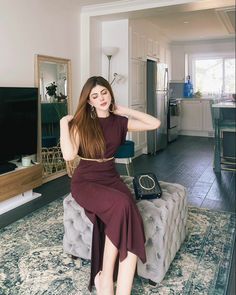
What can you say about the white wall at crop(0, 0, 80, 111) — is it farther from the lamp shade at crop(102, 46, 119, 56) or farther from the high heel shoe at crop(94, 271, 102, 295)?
the high heel shoe at crop(94, 271, 102, 295)

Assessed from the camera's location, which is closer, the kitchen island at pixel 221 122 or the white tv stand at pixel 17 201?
the white tv stand at pixel 17 201

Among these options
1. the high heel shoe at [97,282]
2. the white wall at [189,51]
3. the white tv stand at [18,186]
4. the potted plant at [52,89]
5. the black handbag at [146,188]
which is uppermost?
the white wall at [189,51]

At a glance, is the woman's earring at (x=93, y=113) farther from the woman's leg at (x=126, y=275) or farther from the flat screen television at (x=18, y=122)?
the flat screen television at (x=18, y=122)

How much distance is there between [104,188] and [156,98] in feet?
14.5

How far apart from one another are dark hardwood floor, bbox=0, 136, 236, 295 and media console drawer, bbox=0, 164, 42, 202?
0.18m

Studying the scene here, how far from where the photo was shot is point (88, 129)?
1.83 meters

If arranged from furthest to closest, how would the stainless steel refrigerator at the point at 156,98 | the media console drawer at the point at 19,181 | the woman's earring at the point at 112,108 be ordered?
the stainless steel refrigerator at the point at 156,98 → the media console drawer at the point at 19,181 → the woman's earring at the point at 112,108

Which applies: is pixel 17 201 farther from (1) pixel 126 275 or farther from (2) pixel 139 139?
(2) pixel 139 139

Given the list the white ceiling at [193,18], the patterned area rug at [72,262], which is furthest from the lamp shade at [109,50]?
the patterned area rug at [72,262]

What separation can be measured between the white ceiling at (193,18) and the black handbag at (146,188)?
9.65 ft

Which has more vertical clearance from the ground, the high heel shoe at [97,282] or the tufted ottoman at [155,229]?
the tufted ottoman at [155,229]

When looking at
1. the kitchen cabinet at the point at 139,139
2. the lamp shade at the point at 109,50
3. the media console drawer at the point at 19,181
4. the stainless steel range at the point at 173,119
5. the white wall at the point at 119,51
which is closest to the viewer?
the media console drawer at the point at 19,181

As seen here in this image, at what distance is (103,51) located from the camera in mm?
4914

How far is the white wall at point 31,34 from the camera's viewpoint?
3332 mm
